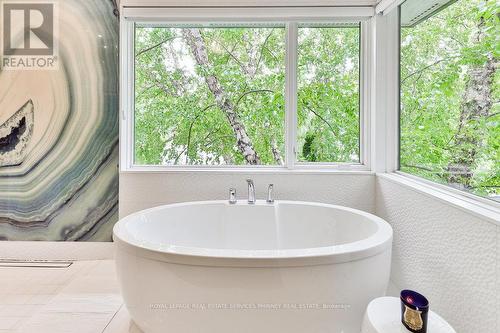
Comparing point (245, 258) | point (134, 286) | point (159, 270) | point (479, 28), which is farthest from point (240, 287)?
point (479, 28)

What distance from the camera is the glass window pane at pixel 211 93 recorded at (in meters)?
2.41

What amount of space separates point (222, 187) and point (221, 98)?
72 centimetres

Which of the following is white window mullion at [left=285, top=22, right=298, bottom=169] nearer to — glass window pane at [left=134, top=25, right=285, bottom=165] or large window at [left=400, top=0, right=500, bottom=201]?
glass window pane at [left=134, top=25, right=285, bottom=165]

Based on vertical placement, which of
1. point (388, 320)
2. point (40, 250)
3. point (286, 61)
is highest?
point (286, 61)

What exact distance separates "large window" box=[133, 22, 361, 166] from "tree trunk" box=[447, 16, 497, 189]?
3.13ft

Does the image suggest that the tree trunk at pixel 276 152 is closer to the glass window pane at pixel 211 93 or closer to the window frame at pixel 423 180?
the glass window pane at pixel 211 93

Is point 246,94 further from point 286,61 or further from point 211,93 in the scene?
point 286,61

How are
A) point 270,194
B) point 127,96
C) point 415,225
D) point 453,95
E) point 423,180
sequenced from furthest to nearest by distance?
Result: point 127,96 < point 270,194 < point 423,180 < point 415,225 < point 453,95

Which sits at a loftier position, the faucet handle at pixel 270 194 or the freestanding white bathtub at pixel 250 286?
the faucet handle at pixel 270 194

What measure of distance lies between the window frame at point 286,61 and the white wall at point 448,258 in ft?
2.15

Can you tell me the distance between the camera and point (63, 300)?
6.15ft

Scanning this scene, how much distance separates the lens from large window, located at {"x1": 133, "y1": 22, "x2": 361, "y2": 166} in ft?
7.79

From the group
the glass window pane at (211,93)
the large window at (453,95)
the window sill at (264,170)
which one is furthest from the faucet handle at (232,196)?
the large window at (453,95)

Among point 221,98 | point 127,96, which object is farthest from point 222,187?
point 127,96
